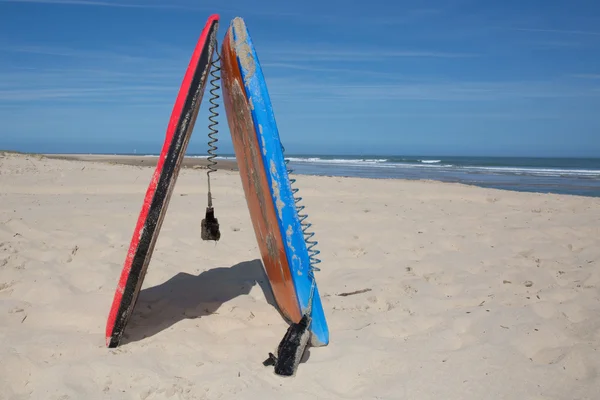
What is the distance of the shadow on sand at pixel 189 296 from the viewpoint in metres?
3.22

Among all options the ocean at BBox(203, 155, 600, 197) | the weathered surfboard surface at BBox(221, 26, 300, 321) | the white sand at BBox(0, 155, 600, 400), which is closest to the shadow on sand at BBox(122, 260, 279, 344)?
the white sand at BBox(0, 155, 600, 400)

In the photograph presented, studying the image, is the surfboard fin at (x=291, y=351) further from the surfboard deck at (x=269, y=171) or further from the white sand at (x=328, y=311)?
the surfboard deck at (x=269, y=171)

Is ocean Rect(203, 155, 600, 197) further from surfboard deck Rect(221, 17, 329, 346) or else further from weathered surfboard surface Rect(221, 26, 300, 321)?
surfboard deck Rect(221, 17, 329, 346)

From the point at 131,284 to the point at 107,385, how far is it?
61 cm

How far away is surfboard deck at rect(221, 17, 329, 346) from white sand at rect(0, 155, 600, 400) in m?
0.31

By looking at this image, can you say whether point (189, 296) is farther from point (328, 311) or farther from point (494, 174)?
point (494, 174)

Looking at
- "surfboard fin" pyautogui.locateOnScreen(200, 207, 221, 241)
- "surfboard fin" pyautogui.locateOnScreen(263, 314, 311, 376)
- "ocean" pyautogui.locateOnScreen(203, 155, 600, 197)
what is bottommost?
"ocean" pyautogui.locateOnScreen(203, 155, 600, 197)

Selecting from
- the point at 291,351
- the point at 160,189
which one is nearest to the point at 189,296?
the point at 160,189

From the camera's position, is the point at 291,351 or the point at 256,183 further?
the point at 256,183

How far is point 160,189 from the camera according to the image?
2.79 meters

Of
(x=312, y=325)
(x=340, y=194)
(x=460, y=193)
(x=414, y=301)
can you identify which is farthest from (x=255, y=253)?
(x=460, y=193)

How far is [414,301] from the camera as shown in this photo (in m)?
3.64

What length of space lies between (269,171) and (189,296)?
4.77ft

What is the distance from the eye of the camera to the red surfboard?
2777 mm
